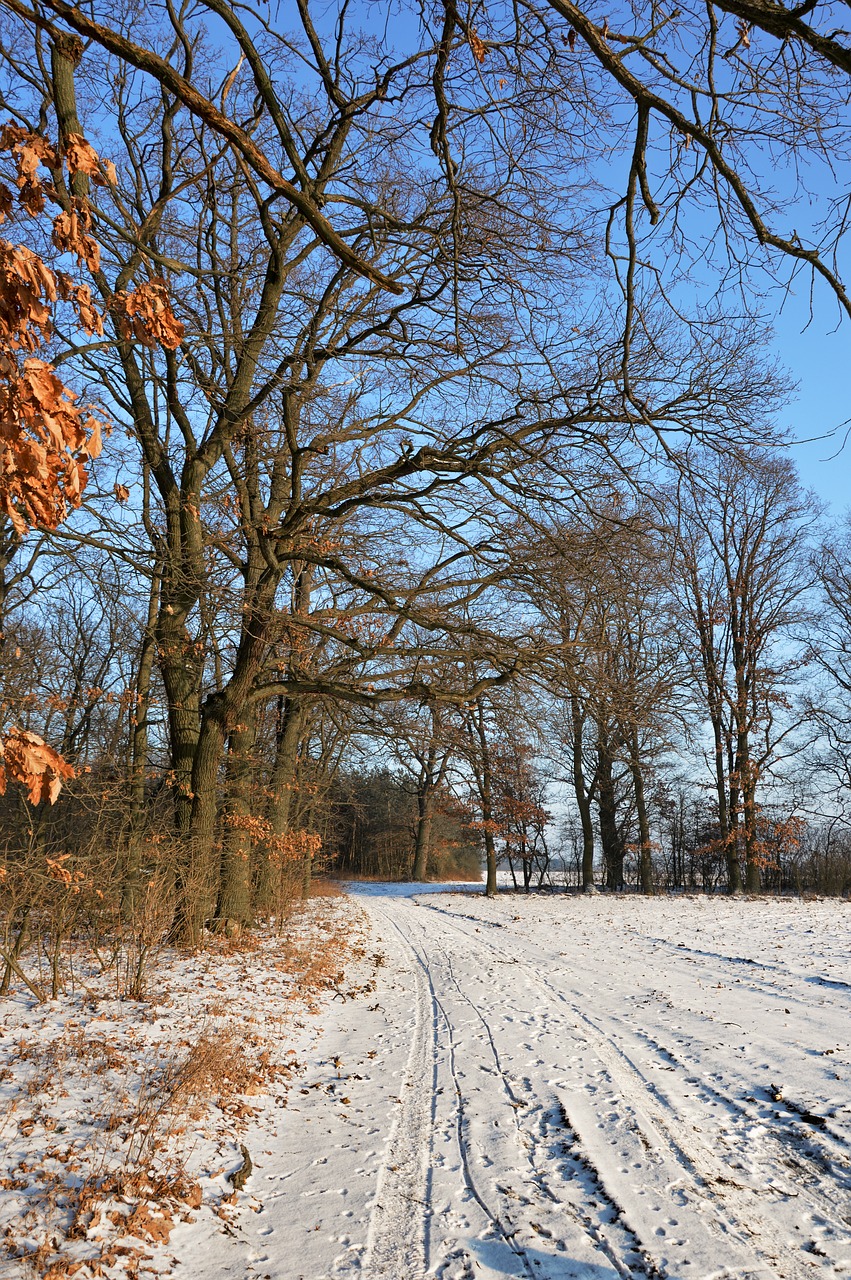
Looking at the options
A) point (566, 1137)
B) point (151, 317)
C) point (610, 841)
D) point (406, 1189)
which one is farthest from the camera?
point (610, 841)

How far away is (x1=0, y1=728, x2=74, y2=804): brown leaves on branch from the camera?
7.84 ft

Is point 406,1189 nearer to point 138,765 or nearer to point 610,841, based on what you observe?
point 138,765

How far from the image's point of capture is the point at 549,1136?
15.9ft

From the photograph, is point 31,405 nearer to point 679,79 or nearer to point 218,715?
point 679,79

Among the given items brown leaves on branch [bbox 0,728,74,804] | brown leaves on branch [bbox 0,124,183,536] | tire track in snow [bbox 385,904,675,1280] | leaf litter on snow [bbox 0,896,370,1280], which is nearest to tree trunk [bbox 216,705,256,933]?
leaf litter on snow [bbox 0,896,370,1280]

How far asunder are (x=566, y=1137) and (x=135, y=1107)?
9.18ft

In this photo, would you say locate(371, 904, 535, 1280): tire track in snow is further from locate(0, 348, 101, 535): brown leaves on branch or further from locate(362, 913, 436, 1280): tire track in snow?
locate(0, 348, 101, 535): brown leaves on branch

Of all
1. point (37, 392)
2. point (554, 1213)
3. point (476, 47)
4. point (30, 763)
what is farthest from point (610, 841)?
point (37, 392)

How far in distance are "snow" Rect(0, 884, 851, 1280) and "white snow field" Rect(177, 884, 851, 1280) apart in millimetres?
16

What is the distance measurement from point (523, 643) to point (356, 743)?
9.76 meters

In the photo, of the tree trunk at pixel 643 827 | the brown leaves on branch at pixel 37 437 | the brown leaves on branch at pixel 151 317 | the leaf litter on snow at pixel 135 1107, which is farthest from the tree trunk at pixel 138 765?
the tree trunk at pixel 643 827

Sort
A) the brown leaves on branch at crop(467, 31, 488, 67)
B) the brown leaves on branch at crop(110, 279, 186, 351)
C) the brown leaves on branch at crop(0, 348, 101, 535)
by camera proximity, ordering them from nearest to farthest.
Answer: the brown leaves on branch at crop(0, 348, 101, 535) < the brown leaves on branch at crop(110, 279, 186, 351) < the brown leaves on branch at crop(467, 31, 488, 67)

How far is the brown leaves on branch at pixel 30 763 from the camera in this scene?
239cm

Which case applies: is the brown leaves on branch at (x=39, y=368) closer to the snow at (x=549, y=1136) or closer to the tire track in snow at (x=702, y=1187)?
the snow at (x=549, y=1136)
